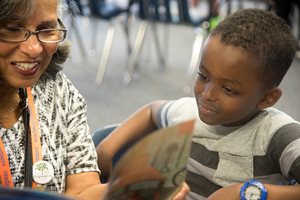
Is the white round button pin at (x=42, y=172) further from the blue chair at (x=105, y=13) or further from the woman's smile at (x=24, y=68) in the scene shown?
the blue chair at (x=105, y=13)

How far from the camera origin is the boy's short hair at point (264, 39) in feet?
4.21

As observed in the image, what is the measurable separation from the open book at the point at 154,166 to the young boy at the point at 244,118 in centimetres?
43

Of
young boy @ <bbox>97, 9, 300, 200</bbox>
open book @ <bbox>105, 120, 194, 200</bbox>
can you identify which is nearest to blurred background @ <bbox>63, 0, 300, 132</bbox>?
young boy @ <bbox>97, 9, 300, 200</bbox>

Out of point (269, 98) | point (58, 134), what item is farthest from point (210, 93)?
point (58, 134)

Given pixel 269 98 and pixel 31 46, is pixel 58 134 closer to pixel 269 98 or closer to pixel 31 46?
pixel 31 46

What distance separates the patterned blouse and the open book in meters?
0.41

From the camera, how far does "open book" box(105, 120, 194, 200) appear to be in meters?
0.73

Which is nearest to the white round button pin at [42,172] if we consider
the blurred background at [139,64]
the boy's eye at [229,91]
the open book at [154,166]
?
the open book at [154,166]

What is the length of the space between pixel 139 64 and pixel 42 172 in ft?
12.7

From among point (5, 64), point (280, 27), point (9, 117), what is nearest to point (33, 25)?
point (5, 64)

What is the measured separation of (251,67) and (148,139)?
0.63 m

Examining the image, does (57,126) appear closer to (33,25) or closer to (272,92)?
(33,25)

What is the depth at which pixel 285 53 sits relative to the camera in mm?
1326

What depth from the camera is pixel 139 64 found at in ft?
16.3
